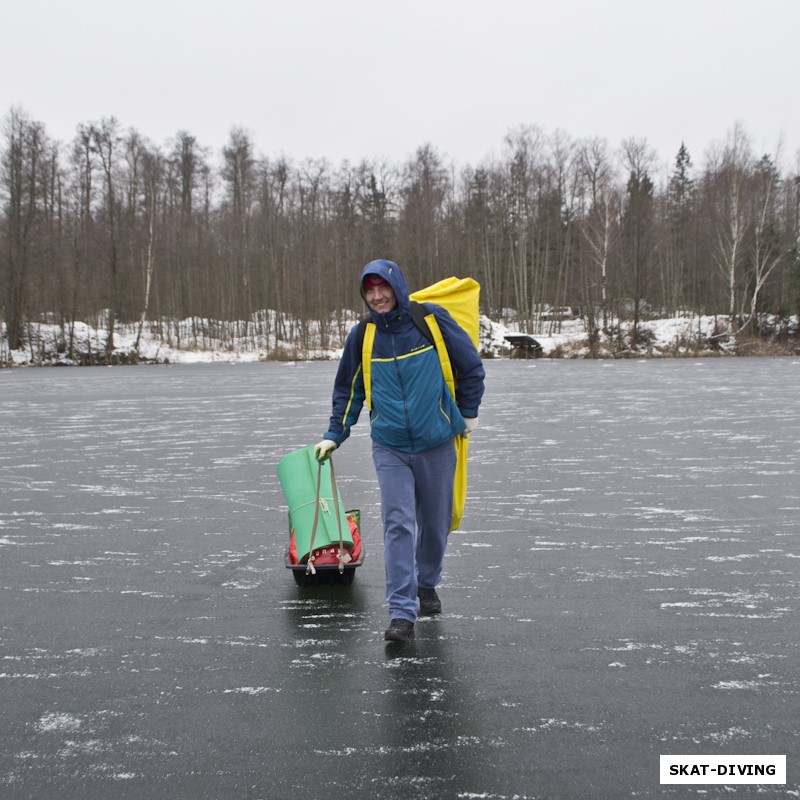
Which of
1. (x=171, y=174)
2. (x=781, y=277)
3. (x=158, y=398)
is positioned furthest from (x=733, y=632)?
(x=171, y=174)

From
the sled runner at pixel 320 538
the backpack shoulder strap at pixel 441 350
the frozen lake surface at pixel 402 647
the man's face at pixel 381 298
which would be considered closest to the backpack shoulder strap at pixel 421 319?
the backpack shoulder strap at pixel 441 350

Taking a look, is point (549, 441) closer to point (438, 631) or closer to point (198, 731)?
point (438, 631)

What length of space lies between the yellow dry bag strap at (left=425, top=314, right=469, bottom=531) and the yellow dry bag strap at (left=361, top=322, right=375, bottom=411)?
0.29 meters

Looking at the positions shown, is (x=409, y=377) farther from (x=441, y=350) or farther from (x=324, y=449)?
(x=324, y=449)

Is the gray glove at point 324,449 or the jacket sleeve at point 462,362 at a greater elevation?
the jacket sleeve at point 462,362

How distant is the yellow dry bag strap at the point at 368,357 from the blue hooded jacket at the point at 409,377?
0.9 inches

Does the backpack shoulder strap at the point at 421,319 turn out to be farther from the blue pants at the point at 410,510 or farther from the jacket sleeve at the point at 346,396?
the blue pants at the point at 410,510

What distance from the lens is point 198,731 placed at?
10.1 ft

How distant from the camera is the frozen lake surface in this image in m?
2.84

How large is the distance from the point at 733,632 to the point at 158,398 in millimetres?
18149

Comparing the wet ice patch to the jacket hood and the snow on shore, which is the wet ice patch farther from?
the snow on shore

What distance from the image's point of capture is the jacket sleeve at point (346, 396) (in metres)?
4.36

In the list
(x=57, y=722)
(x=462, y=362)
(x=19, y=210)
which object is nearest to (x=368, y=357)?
(x=462, y=362)

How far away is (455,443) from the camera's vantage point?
4363 millimetres
